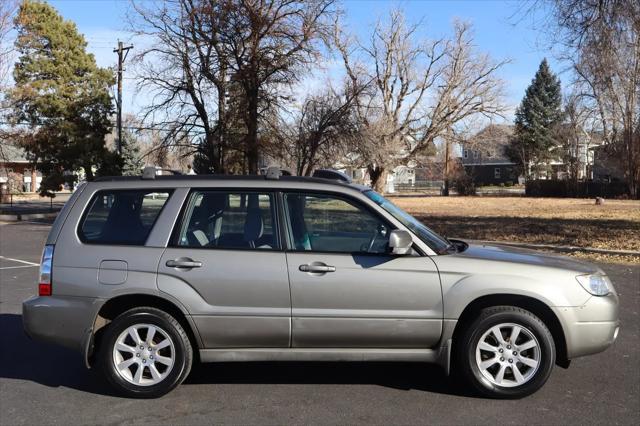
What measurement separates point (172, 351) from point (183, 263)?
27.7 inches

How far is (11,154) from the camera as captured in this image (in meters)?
51.5

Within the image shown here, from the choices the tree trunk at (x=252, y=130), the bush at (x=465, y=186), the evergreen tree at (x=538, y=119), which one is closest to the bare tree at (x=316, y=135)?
the tree trunk at (x=252, y=130)

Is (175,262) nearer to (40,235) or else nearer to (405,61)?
(40,235)

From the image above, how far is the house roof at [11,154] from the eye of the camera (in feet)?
104

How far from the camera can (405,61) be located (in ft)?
173

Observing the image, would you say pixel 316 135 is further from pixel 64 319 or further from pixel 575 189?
pixel 575 189

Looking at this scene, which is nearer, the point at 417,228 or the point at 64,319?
the point at 64,319

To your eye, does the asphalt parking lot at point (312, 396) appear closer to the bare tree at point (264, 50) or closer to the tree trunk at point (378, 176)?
the bare tree at point (264, 50)

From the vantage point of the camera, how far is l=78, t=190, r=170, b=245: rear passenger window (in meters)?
4.86

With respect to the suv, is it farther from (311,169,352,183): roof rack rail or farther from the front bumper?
(311,169,352,183): roof rack rail

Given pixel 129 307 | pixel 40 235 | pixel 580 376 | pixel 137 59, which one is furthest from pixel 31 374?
pixel 137 59

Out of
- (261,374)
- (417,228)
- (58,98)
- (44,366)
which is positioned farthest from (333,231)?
(58,98)

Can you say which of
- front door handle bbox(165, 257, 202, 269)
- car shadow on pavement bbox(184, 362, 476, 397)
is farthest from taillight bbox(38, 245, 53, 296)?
car shadow on pavement bbox(184, 362, 476, 397)

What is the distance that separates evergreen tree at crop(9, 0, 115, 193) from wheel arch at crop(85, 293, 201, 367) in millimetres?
28409
